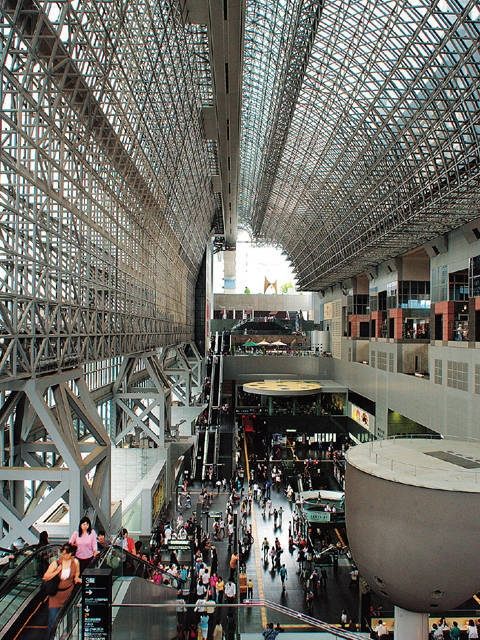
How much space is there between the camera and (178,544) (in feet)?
71.9

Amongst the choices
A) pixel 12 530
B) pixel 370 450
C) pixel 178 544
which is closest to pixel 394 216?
pixel 370 450

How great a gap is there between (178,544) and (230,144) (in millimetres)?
28807

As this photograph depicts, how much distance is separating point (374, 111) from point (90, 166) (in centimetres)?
1656

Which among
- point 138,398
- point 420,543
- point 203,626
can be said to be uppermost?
point 138,398

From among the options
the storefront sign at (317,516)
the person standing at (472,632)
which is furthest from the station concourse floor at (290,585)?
the person standing at (472,632)

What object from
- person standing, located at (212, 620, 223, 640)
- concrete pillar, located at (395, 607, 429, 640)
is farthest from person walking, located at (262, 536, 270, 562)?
person standing, located at (212, 620, 223, 640)

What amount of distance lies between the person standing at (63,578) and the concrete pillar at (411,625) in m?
12.6

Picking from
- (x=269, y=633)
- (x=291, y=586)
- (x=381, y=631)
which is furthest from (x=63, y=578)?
(x=291, y=586)

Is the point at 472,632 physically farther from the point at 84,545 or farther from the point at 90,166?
the point at 90,166

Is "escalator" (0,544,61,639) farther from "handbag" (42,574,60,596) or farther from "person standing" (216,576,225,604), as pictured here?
"person standing" (216,576,225,604)

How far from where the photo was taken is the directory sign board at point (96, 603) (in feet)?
24.7

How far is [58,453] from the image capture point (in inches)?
586

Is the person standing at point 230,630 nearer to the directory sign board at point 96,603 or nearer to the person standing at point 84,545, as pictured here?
the person standing at point 84,545

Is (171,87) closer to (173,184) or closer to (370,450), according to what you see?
(173,184)
